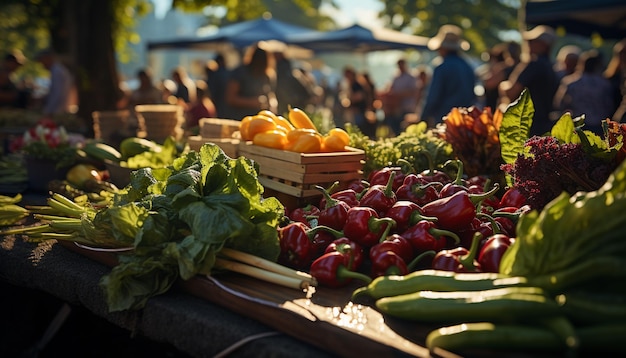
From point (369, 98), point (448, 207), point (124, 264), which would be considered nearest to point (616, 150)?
point (448, 207)

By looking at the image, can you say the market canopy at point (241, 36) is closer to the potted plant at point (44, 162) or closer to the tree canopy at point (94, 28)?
the tree canopy at point (94, 28)

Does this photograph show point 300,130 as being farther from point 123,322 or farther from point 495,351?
point 495,351

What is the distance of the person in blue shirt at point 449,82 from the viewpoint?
6855mm

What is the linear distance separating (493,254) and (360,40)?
510 inches

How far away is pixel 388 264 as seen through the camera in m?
2.22

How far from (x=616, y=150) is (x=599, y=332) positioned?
1151mm

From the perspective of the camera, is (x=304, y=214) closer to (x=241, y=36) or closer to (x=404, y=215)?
(x=404, y=215)

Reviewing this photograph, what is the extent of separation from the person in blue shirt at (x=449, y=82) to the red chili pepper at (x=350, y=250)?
15.6 ft

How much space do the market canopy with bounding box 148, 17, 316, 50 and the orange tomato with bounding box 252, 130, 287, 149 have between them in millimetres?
12134

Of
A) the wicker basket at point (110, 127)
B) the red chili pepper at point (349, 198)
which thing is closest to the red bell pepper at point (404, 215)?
the red chili pepper at point (349, 198)

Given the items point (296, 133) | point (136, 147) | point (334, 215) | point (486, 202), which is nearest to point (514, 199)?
point (486, 202)

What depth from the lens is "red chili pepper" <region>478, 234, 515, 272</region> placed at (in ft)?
6.79

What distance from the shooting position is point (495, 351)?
1.63 m

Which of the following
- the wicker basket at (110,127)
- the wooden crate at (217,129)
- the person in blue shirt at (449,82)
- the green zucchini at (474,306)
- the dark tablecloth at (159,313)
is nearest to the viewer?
the green zucchini at (474,306)
